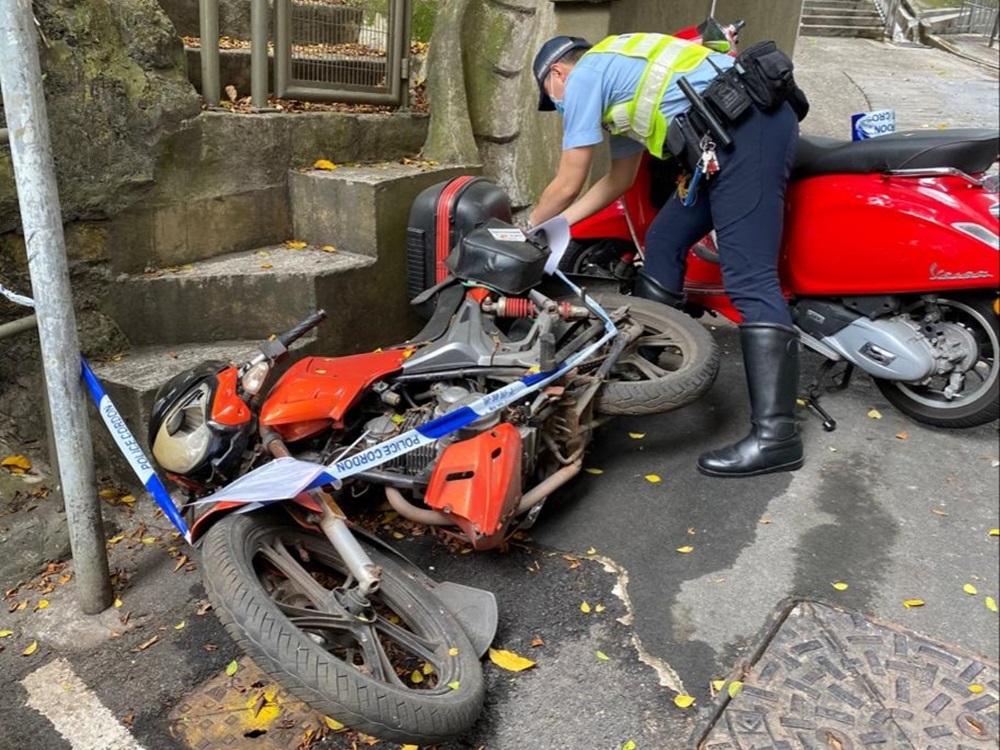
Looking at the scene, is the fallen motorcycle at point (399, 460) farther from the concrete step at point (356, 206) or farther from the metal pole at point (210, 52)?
the metal pole at point (210, 52)

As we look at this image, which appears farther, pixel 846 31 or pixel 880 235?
pixel 880 235

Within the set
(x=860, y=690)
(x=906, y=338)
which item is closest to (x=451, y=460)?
(x=860, y=690)

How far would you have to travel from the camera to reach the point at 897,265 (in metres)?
2.67

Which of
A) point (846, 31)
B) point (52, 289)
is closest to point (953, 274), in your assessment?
point (846, 31)

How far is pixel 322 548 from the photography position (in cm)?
256

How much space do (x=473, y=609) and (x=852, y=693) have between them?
1.23 m

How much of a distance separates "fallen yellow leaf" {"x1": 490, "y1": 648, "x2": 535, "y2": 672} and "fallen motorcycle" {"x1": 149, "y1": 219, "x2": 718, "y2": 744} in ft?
0.16

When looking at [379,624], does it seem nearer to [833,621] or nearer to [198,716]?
[198,716]

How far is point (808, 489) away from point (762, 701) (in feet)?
2.76

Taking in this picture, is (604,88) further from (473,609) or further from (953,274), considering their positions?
(473,609)

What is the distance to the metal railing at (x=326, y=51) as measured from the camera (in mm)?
3744

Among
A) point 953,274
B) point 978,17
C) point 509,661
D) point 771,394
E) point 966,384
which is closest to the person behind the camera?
point 978,17

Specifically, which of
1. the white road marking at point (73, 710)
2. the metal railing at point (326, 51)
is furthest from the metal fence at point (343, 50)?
the white road marking at point (73, 710)

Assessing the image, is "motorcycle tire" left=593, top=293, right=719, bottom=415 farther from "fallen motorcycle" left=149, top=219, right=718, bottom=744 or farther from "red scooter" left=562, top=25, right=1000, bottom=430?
"red scooter" left=562, top=25, right=1000, bottom=430
